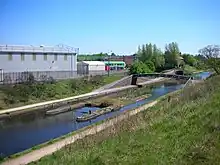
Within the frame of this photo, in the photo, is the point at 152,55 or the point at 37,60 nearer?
the point at 37,60

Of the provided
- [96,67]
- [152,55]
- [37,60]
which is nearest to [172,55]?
[152,55]

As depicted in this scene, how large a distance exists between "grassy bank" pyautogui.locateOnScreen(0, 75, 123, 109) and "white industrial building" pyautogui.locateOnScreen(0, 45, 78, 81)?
3219mm

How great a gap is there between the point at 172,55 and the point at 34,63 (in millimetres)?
51681

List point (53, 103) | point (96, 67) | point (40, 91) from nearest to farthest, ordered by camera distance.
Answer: point (53, 103) < point (40, 91) < point (96, 67)

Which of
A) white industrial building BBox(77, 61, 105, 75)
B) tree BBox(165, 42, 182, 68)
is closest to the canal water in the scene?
white industrial building BBox(77, 61, 105, 75)

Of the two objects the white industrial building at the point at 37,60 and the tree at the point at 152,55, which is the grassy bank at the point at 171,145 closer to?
the white industrial building at the point at 37,60

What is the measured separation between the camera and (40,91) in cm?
3516

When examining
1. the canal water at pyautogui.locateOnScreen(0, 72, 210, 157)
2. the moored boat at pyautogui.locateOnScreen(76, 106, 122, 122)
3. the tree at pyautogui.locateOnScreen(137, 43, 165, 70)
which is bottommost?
the canal water at pyautogui.locateOnScreen(0, 72, 210, 157)

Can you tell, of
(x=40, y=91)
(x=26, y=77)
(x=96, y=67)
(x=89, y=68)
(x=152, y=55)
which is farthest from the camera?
(x=152, y=55)

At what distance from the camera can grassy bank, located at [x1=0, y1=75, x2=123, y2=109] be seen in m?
31.1

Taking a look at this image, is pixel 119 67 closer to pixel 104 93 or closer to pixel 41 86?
pixel 104 93

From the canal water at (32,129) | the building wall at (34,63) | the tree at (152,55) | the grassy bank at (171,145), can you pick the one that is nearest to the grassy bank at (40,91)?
the building wall at (34,63)

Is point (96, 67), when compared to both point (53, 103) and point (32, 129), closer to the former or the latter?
point (53, 103)

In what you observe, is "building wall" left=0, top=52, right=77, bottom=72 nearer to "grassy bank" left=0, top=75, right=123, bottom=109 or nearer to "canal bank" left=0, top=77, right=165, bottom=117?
"grassy bank" left=0, top=75, right=123, bottom=109
